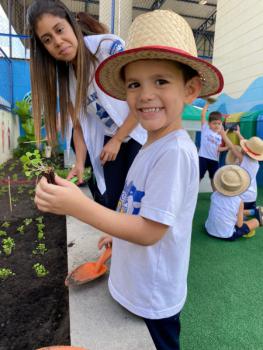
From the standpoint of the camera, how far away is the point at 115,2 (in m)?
8.11

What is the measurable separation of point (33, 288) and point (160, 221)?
4.27 feet

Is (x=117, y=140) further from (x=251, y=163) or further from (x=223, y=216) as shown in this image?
(x=251, y=163)

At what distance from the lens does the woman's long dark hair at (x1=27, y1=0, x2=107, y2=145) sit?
1503mm

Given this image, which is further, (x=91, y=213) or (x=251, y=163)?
(x=251, y=163)

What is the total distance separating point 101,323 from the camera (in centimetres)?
118

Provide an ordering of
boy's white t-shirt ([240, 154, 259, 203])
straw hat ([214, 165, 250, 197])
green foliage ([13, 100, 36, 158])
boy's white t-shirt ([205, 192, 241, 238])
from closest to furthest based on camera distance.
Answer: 1. boy's white t-shirt ([205, 192, 241, 238])
2. straw hat ([214, 165, 250, 197])
3. boy's white t-shirt ([240, 154, 259, 203])
4. green foliage ([13, 100, 36, 158])

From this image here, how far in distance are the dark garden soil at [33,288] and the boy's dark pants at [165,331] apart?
0.44 metres

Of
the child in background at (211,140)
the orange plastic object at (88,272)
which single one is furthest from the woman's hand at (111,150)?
the child in background at (211,140)

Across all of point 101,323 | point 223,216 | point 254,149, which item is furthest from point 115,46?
point 254,149

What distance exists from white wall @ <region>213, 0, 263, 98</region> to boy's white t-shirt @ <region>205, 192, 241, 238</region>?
3648mm

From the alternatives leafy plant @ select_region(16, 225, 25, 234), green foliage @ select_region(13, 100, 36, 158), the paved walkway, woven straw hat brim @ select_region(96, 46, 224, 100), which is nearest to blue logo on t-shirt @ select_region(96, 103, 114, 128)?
woven straw hat brim @ select_region(96, 46, 224, 100)

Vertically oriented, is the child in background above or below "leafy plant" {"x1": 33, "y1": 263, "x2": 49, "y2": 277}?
above

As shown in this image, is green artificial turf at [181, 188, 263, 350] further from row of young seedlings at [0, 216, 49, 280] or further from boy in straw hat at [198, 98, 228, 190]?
boy in straw hat at [198, 98, 228, 190]

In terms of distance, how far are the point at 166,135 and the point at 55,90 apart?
0.98 m
